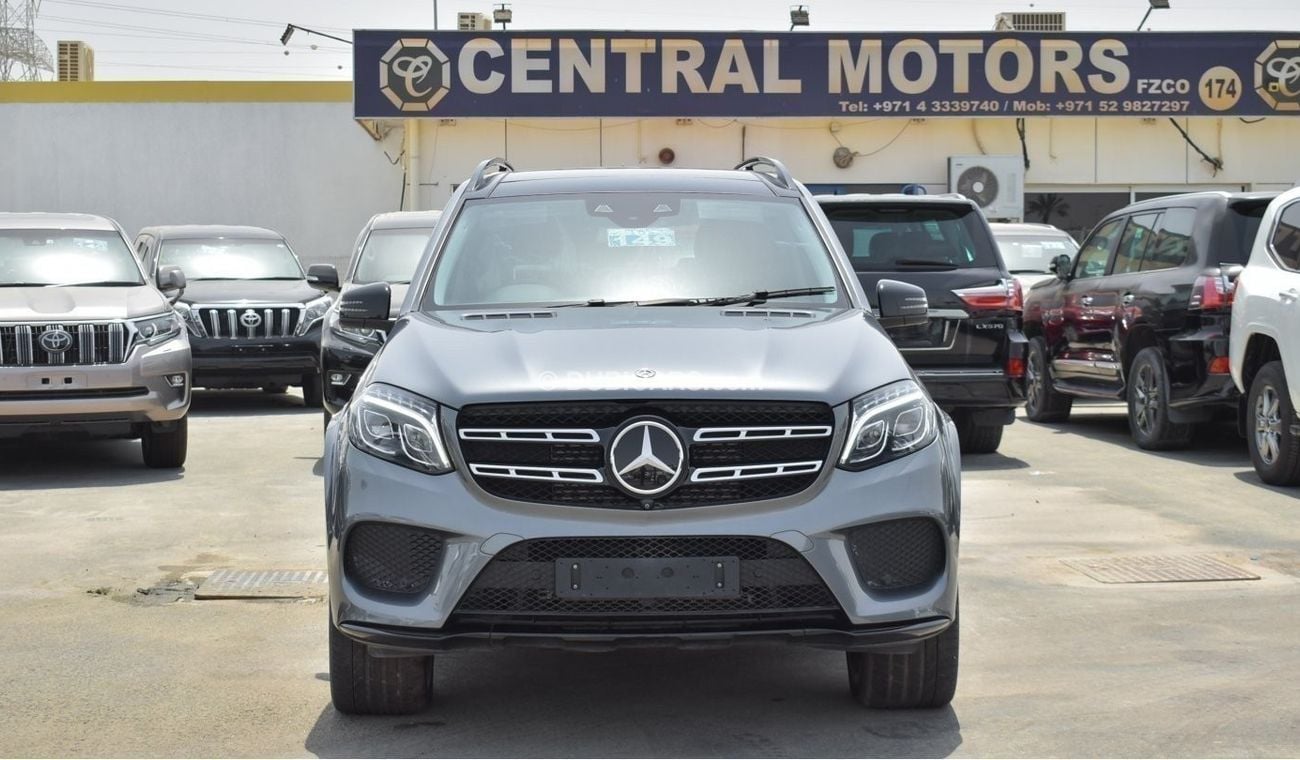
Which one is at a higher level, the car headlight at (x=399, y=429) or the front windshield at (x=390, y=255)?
the front windshield at (x=390, y=255)

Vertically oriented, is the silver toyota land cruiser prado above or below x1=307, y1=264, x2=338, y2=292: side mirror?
below

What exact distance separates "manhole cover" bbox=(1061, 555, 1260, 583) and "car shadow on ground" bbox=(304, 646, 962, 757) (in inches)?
81.7

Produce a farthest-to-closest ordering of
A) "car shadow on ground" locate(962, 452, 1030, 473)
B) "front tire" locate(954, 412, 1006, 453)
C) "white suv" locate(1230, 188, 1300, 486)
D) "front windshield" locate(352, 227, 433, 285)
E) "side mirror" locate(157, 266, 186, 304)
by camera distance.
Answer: "front windshield" locate(352, 227, 433, 285)
"front tire" locate(954, 412, 1006, 453)
"side mirror" locate(157, 266, 186, 304)
"car shadow on ground" locate(962, 452, 1030, 473)
"white suv" locate(1230, 188, 1300, 486)

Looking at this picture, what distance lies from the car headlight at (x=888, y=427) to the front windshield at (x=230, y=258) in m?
13.3

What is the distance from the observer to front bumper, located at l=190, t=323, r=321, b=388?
15.8 meters

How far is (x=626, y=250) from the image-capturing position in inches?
234

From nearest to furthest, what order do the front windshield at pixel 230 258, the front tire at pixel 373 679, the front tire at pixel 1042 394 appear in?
the front tire at pixel 373 679
the front tire at pixel 1042 394
the front windshield at pixel 230 258

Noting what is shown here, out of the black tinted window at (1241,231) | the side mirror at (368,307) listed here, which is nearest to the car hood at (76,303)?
the side mirror at (368,307)

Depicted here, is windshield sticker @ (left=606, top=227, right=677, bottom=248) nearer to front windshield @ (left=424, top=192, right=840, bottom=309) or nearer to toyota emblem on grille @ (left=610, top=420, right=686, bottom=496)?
front windshield @ (left=424, top=192, right=840, bottom=309)

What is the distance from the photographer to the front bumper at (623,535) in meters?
4.44

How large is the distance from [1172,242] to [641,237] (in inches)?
275

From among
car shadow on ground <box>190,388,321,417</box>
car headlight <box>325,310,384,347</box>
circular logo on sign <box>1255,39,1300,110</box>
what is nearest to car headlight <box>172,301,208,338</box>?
car shadow on ground <box>190,388,321,417</box>

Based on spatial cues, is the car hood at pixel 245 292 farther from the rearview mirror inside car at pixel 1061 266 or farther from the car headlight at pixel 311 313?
the rearview mirror inside car at pixel 1061 266

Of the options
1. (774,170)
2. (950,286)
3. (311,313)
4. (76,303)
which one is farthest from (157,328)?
(774,170)
